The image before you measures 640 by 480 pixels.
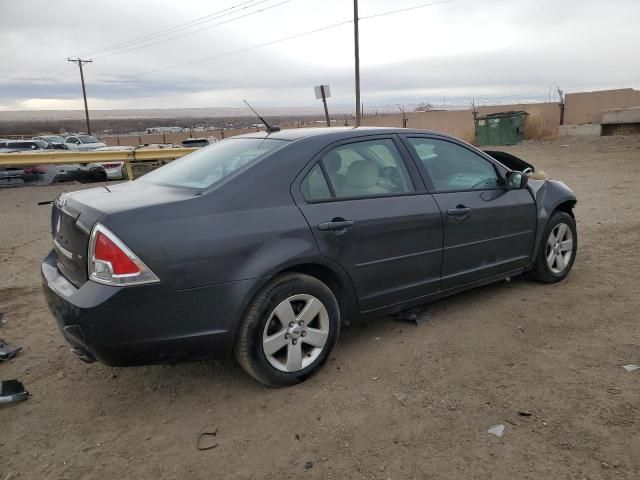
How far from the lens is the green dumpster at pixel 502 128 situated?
25.3 meters

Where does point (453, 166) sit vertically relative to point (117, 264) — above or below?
above

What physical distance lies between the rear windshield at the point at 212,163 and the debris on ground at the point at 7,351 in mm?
1580

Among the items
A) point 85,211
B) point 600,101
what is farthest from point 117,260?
point 600,101

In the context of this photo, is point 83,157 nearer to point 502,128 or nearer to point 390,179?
point 390,179

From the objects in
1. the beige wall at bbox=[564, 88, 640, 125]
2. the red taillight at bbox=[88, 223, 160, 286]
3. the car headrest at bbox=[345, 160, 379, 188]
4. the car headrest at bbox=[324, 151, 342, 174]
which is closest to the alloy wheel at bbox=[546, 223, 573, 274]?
the car headrest at bbox=[345, 160, 379, 188]

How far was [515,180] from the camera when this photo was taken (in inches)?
176

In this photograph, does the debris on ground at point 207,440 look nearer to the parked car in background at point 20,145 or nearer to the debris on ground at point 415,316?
the debris on ground at point 415,316

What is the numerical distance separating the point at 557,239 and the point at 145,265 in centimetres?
383

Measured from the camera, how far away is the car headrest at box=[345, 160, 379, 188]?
142 inches

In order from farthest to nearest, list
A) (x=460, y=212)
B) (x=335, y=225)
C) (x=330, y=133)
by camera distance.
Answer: (x=460, y=212) < (x=330, y=133) < (x=335, y=225)

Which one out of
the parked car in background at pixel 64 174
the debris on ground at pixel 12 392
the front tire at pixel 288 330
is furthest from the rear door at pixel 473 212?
the parked car in background at pixel 64 174

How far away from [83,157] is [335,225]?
13.7 m

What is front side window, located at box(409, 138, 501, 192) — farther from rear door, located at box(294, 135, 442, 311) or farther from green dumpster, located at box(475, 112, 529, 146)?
green dumpster, located at box(475, 112, 529, 146)

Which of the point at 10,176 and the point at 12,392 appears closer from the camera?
the point at 12,392
